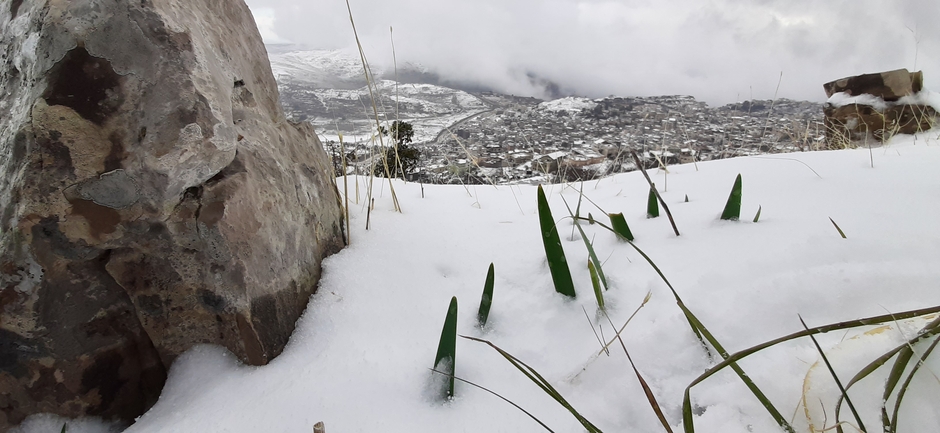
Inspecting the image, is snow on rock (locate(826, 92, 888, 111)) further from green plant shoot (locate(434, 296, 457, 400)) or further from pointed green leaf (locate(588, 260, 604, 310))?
green plant shoot (locate(434, 296, 457, 400))

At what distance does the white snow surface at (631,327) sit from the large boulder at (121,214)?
96 millimetres

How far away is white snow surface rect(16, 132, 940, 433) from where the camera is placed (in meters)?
0.55

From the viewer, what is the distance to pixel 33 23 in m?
0.74

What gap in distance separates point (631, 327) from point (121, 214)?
94cm

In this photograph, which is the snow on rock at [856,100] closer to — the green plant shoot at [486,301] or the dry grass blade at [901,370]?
the dry grass blade at [901,370]

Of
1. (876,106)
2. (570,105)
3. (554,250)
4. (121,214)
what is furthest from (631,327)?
(570,105)

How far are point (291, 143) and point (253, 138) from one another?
20cm

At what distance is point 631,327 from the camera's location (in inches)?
27.9

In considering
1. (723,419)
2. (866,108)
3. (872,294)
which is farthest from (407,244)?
(866,108)

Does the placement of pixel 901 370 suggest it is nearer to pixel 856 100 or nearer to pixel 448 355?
pixel 448 355

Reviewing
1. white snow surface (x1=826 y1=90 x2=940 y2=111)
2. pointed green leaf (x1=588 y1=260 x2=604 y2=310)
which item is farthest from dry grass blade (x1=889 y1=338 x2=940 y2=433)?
white snow surface (x1=826 y1=90 x2=940 y2=111)

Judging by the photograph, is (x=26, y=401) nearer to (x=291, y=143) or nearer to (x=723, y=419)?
(x=291, y=143)

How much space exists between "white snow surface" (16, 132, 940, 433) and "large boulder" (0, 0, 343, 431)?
10 cm

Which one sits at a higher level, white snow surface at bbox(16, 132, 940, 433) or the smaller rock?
the smaller rock
